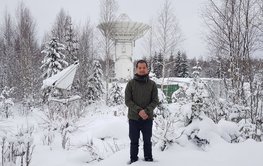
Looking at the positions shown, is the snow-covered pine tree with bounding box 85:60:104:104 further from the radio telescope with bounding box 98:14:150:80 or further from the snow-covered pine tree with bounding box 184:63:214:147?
the snow-covered pine tree with bounding box 184:63:214:147

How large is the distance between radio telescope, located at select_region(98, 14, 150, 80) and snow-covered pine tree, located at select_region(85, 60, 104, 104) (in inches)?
129

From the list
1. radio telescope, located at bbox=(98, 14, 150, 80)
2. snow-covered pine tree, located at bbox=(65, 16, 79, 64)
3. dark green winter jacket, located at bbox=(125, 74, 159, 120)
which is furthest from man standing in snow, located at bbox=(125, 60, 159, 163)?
radio telescope, located at bbox=(98, 14, 150, 80)

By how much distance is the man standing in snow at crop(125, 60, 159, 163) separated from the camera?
16.0 feet

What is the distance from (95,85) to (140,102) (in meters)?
27.5

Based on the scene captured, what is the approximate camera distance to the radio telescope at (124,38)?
34.4m

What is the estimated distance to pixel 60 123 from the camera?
8.72m

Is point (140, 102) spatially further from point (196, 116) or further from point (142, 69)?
point (196, 116)

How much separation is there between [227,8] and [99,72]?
2211 centimetres

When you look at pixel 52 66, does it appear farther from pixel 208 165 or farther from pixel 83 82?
pixel 208 165

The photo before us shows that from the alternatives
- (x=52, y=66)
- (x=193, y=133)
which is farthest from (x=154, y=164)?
(x=52, y=66)

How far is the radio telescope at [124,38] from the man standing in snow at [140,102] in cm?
2639

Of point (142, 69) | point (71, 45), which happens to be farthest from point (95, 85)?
point (142, 69)

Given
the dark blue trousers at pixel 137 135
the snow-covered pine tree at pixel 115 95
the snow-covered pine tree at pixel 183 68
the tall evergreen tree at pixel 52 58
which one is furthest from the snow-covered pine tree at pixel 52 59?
the snow-covered pine tree at pixel 183 68

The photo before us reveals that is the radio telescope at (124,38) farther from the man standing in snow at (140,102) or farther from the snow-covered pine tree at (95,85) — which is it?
the man standing in snow at (140,102)
